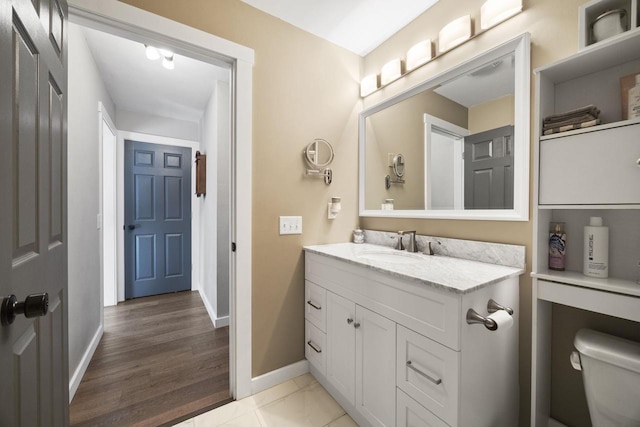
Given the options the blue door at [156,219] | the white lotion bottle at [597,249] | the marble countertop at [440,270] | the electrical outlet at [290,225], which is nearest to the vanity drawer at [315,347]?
the marble countertop at [440,270]

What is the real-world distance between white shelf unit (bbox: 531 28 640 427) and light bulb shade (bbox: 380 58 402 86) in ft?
3.13

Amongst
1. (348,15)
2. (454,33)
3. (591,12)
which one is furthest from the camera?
(348,15)

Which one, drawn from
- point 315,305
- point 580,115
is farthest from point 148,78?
point 580,115

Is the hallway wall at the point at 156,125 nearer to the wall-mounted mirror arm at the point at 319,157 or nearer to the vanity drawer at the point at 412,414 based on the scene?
the wall-mounted mirror arm at the point at 319,157

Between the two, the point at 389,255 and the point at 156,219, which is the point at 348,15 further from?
the point at 156,219

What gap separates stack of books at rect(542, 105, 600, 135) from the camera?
923mm

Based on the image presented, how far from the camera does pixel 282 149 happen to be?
5.70 ft

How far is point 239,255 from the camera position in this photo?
159 centimetres

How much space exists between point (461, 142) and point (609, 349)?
3.53 feet

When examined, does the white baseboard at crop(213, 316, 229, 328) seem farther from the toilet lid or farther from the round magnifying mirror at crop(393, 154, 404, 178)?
the toilet lid

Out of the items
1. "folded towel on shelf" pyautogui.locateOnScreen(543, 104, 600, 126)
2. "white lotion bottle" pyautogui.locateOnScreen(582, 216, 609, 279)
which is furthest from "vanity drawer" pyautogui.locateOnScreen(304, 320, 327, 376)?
"folded towel on shelf" pyautogui.locateOnScreen(543, 104, 600, 126)

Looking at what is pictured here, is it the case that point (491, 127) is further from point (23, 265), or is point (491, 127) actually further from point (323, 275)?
point (23, 265)

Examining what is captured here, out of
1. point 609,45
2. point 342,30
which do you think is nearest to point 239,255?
→ point 342,30

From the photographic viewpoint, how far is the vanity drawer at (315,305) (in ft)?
5.26
